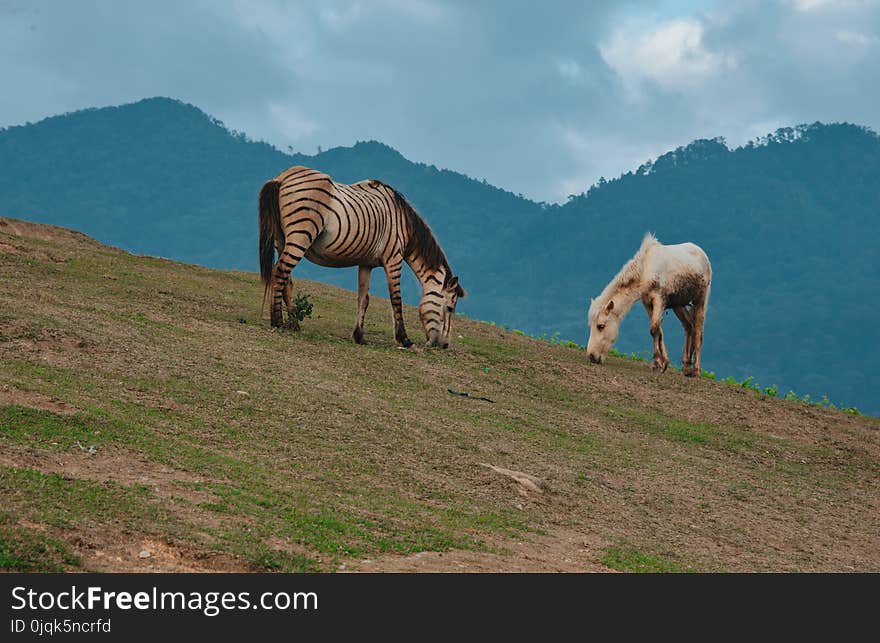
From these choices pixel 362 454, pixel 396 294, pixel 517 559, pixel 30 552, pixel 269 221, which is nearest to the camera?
pixel 30 552

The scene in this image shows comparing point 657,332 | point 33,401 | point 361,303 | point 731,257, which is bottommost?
point 33,401

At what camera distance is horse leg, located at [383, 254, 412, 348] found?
20156 millimetres

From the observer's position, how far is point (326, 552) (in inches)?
343

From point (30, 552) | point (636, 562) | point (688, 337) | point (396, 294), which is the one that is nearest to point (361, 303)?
point (396, 294)

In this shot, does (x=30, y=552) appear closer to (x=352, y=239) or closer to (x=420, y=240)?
(x=352, y=239)

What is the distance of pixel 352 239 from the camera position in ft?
63.0

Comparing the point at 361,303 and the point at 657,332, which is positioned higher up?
the point at 657,332

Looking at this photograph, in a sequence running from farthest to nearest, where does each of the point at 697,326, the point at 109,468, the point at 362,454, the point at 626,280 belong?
the point at 697,326 < the point at 626,280 < the point at 362,454 < the point at 109,468

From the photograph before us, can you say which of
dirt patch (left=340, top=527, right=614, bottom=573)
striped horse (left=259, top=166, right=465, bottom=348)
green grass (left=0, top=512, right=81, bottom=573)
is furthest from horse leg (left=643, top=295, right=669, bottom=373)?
green grass (left=0, top=512, right=81, bottom=573)

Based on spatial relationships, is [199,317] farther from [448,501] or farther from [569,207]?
[569,207]

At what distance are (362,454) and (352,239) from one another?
7438 mm

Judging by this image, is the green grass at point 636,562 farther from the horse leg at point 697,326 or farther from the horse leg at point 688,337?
the horse leg at point 697,326

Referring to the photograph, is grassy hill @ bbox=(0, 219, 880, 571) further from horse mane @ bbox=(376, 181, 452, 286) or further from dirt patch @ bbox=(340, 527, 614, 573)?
horse mane @ bbox=(376, 181, 452, 286)
